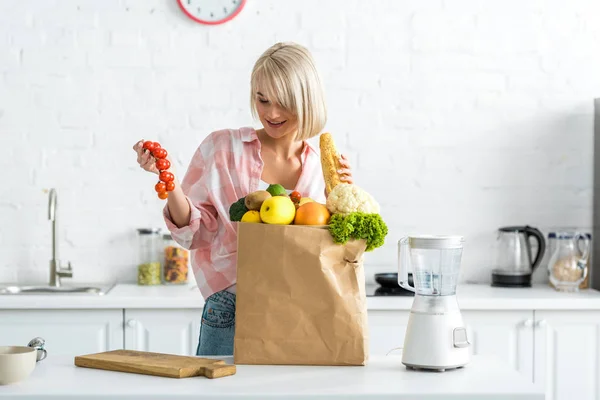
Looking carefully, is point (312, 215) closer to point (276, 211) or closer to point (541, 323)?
point (276, 211)

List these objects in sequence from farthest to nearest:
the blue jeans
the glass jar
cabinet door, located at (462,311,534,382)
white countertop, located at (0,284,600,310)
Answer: the glass jar
cabinet door, located at (462,311,534,382)
white countertop, located at (0,284,600,310)
the blue jeans

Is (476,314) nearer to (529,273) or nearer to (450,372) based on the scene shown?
(529,273)

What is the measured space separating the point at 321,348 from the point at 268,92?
0.62 meters

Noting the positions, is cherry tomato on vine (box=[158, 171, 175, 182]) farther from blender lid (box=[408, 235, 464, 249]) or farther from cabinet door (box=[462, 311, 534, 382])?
cabinet door (box=[462, 311, 534, 382])

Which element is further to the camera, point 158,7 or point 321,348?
point 158,7

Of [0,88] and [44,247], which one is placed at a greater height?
[0,88]

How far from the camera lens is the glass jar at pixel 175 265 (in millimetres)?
3389

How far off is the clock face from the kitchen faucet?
0.94m

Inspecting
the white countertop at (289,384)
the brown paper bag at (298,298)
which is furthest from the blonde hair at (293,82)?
the white countertop at (289,384)

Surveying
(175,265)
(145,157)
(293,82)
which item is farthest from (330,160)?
(175,265)

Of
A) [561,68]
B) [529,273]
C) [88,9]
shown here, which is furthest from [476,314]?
[88,9]

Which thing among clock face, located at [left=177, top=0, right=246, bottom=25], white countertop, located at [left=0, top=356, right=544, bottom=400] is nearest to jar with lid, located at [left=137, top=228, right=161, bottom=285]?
clock face, located at [left=177, top=0, right=246, bottom=25]

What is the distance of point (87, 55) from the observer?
3.46 m

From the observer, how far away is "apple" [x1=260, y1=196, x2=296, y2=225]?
67.2 inches
